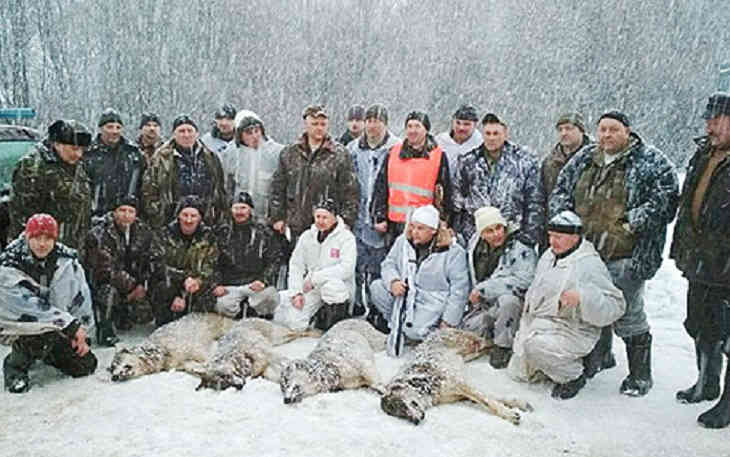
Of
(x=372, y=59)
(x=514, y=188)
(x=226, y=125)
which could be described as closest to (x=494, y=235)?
(x=514, y=188)

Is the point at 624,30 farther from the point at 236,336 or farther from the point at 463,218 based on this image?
the point at 236,336

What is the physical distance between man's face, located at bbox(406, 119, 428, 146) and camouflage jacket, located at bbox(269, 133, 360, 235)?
2.08ft

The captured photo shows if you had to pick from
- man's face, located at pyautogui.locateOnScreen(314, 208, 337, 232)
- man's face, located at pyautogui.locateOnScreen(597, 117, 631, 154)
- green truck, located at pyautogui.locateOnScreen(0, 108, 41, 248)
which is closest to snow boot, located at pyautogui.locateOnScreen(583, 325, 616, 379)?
man's face, located at pyautogui.locateOnScreen(597, 117, 631, 154)

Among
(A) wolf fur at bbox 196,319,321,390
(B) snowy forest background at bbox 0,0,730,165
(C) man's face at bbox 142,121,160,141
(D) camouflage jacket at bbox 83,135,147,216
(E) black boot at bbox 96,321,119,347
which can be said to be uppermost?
(B) snowy forest background at bbox 0,0,730,165

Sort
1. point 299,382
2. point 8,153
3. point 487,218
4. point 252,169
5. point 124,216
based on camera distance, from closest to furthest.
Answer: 1. point 299,382
2. point 487,218
3. point 124,216
4. point 252,169
5. point 8,153

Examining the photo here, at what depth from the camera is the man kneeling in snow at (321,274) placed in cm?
585

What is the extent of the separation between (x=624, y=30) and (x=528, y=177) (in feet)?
56.1

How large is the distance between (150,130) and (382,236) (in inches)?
107

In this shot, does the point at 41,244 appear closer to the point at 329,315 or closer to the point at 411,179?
the point at 329,315

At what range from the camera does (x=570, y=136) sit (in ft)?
18.9

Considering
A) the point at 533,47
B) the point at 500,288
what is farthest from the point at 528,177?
the point at 533,47

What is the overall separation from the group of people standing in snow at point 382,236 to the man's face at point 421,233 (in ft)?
0.06

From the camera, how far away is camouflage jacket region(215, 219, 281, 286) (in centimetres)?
608

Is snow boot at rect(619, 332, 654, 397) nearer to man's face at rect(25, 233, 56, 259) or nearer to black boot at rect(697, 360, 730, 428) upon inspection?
black boot at rect(697, 360, 730, 428)
